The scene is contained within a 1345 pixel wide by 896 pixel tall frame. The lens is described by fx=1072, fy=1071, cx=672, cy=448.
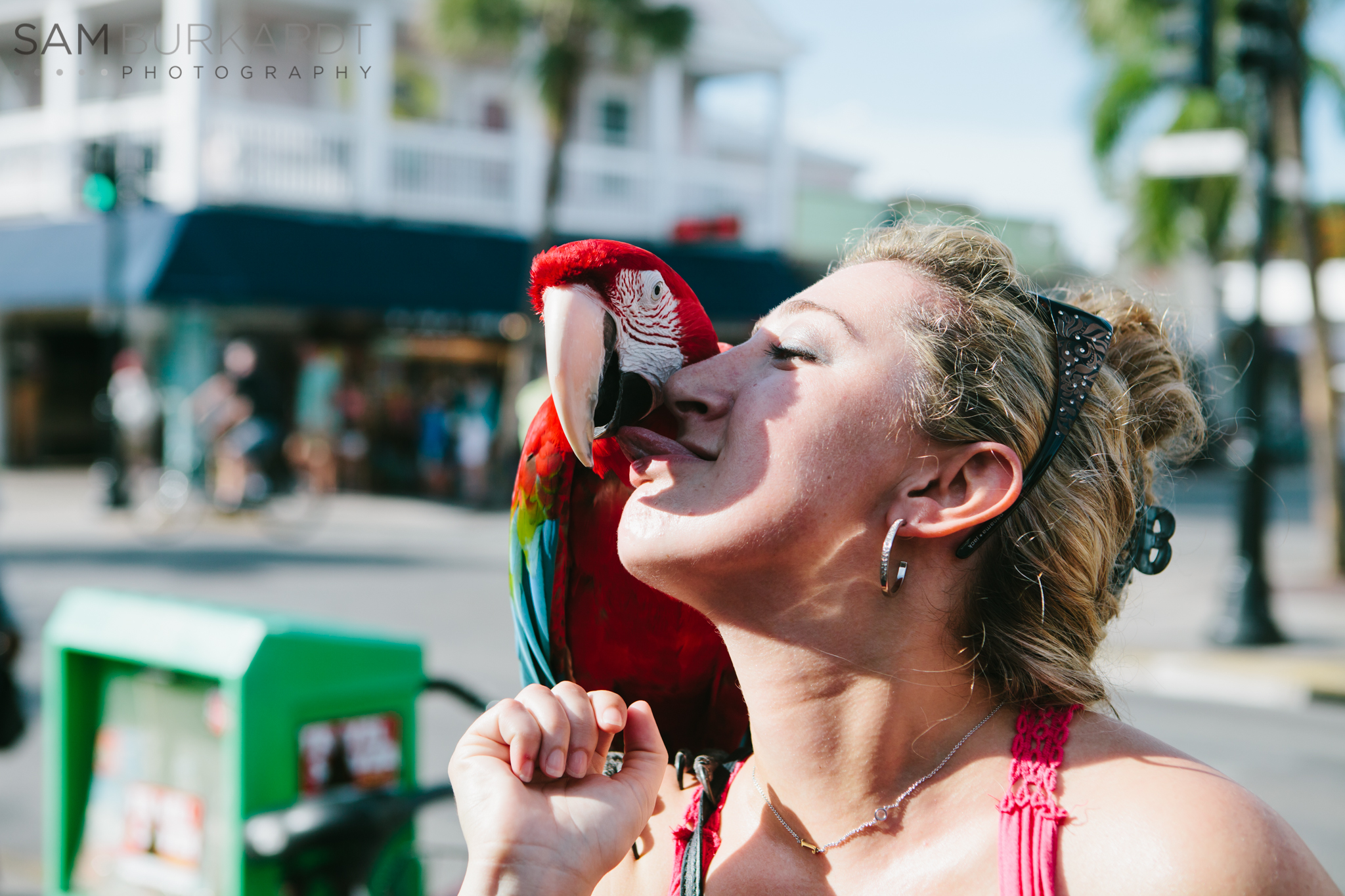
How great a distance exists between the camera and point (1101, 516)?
1.27 meters

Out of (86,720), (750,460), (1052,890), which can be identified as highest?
(750,460)

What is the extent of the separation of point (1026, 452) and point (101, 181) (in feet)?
38.1

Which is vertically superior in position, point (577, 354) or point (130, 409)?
point (577, 354)

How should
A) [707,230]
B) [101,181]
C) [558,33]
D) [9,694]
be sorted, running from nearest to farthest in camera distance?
[9,694], [101,181], [558,33], [707,230]

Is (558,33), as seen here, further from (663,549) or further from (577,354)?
(663,549)

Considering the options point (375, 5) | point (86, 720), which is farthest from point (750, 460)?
point (375, 5)

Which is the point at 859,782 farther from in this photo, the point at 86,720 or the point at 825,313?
the point at 86,720

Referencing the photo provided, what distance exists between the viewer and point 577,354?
52.8 inches

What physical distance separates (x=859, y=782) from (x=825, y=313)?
551mm

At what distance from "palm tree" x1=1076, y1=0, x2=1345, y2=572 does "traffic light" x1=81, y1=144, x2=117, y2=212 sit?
9.68 metres

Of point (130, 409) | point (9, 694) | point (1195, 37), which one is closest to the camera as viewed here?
point (9, 694)

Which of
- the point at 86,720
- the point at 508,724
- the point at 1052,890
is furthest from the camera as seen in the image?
the point at 86,720

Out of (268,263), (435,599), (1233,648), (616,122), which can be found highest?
(616,122)

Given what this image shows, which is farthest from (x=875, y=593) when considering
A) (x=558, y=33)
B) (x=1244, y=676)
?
(x=558, y=33)
